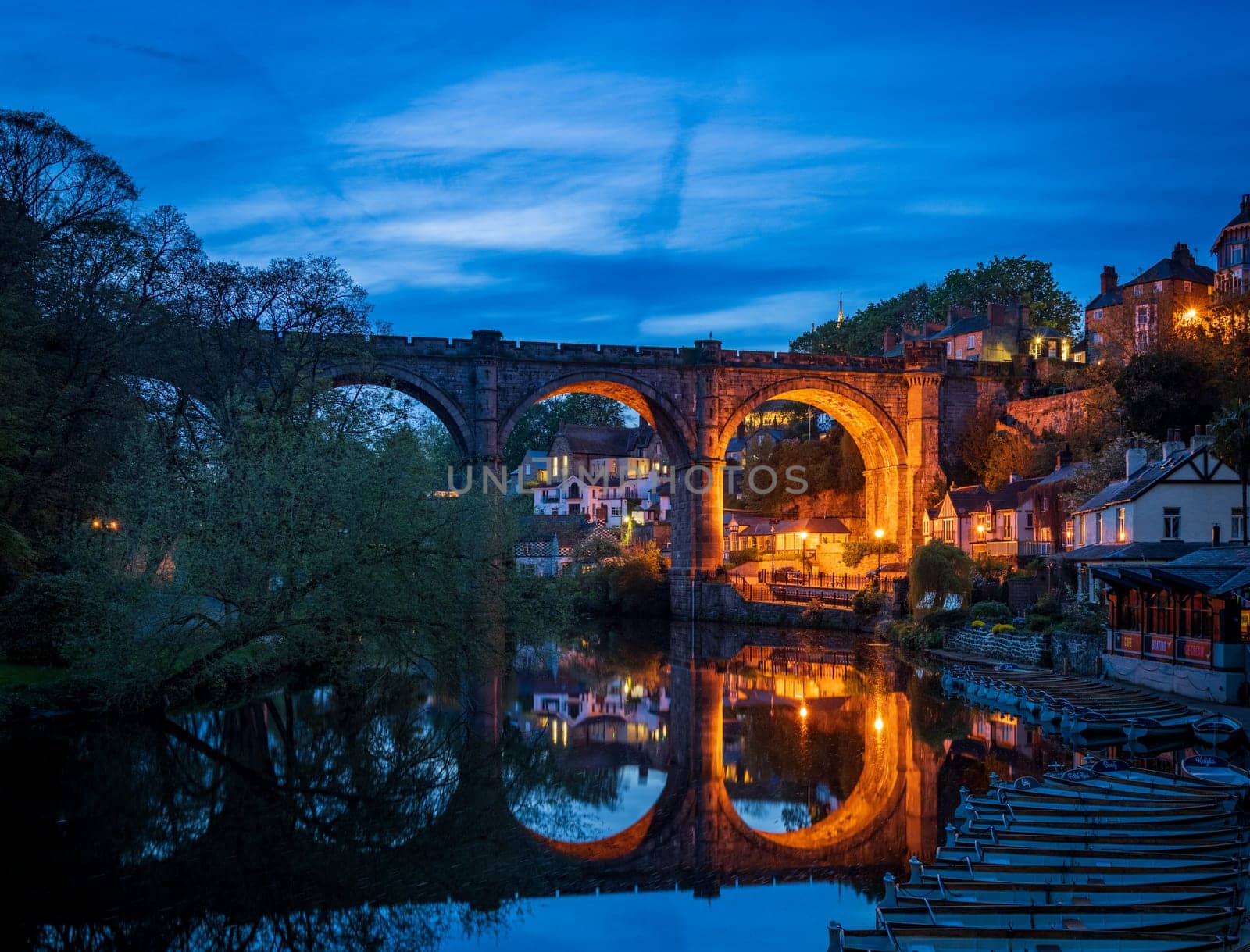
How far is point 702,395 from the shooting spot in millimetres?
48125

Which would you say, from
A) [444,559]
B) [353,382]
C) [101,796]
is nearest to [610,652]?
[353,382]

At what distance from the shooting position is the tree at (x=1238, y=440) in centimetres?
2672

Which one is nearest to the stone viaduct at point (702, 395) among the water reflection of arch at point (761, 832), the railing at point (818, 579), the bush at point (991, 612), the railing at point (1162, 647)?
the railing at point (818, 579)

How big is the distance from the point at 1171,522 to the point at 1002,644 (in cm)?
511

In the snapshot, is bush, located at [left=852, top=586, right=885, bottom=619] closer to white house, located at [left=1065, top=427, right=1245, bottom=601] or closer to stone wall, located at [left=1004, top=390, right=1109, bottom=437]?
stone wall, located at [left=1004, top=390, right=1109, bottom=437]

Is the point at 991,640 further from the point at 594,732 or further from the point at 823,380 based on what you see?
the point at 823,380

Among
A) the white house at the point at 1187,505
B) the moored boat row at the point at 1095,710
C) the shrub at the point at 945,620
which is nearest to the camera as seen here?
the moored boat row at the point at 1095,710

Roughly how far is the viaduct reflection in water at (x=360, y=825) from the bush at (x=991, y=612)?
10.7 meters

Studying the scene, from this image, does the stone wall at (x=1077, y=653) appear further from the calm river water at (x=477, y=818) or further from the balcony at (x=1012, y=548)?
the balcony at (x=1012, y=548)

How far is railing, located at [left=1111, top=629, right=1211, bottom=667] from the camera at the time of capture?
21484 millimetres

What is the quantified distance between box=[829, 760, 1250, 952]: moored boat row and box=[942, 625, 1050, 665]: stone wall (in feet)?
52.0

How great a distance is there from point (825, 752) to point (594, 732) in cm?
474

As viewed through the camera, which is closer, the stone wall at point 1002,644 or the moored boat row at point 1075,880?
the moored boat row at point 1075,880

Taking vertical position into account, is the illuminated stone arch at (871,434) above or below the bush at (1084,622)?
above
